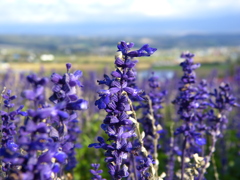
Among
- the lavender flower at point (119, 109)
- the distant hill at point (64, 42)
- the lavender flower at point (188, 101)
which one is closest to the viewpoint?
the lavender flower at point (119, 109)

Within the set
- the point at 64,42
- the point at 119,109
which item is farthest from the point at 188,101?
the point at 64,42

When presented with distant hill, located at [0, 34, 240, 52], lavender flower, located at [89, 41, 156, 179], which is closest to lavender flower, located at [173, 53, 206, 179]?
distant hill, located at [0, 34, 240, 52]

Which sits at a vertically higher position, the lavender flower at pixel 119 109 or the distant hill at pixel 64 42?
the distant hill at pixel 64 42

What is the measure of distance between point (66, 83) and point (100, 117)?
9933 millimetres

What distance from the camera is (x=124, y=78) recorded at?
244cm

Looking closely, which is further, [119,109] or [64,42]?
[64,42]

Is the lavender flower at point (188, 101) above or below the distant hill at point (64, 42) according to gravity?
below

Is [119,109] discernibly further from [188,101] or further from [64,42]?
[64,42]

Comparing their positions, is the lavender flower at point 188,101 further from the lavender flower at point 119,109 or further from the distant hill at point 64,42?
the lavender flower at point 119,109

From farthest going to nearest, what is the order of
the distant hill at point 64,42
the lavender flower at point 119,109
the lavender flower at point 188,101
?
the distant hill at point 64,42
the lavender flower at point 188,101
the lavender flower at point 119,109

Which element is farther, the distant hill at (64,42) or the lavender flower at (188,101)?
the distant hill at (64,42)

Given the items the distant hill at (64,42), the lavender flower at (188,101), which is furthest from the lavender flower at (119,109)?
the lavender flower at (188,101)

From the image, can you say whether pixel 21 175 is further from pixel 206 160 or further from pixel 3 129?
pixel 206 160

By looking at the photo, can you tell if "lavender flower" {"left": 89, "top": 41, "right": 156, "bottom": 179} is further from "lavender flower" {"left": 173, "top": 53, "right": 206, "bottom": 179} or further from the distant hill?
"lavender flower" {"left": 173, "top": 53, "right": 206, "bottom": 179}
